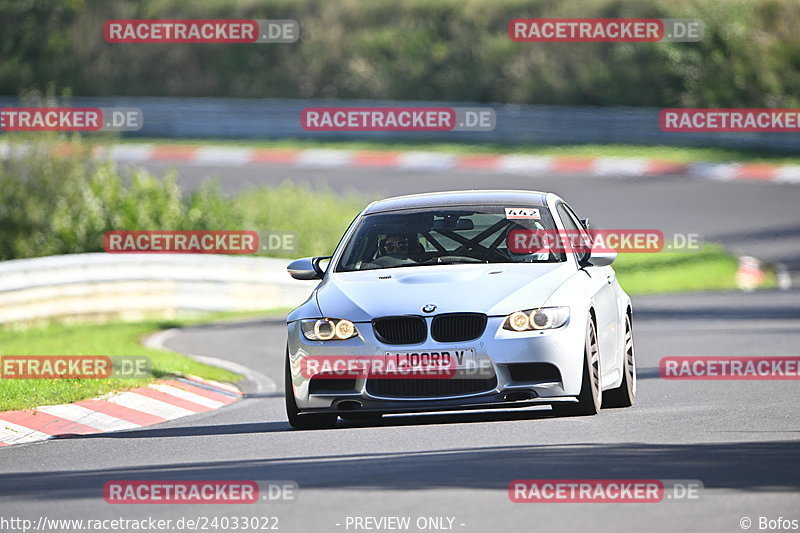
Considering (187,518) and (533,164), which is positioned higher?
(533,164)

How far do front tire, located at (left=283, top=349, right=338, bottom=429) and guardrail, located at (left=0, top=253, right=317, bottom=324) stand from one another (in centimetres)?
945

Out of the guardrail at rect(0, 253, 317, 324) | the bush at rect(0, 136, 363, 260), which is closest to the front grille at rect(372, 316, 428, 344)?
the guardrail at rect(0, 253, 317, 324)

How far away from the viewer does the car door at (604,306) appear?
1120 centimetres

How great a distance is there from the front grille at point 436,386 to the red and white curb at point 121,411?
282 centimetres

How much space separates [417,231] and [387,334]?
1.42 metres

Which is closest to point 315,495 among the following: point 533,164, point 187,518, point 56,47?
point 187,518

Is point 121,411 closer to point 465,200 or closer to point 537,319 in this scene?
point 465,200

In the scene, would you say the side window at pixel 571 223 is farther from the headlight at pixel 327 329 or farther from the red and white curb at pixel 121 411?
the red and white curb at pixel 121 411

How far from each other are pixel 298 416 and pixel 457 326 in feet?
4.39

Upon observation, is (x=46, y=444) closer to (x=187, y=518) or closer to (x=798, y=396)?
(x=187, y=518)

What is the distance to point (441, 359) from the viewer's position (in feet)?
33.5

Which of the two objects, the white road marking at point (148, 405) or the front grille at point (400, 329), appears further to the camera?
the white road marking at point (148, 405)

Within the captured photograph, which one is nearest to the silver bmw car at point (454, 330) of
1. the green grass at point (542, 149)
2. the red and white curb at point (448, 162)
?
the red and white curb at point (448, 162)

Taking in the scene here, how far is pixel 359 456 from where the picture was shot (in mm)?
9430
